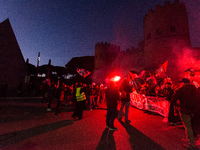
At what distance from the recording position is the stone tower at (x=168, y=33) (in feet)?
63.5

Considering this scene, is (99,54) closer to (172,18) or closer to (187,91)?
(172,18)

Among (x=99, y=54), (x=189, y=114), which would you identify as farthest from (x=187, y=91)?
(x=99, y=54)

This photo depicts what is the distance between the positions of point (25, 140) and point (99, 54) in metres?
39.4

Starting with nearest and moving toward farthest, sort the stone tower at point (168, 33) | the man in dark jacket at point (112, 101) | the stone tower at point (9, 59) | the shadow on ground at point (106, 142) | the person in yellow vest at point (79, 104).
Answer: the shadow on ground at point (106, 142) → the man in dark jacket at point (112, 101) → the person in yellow vest at point (79, 104) → the stone tower at point (168, 33) → the stone tower at point (9, 59)

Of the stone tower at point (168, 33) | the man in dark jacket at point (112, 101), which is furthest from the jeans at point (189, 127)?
the stone tower at point (168, 33)

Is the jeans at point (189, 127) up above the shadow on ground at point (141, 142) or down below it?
above

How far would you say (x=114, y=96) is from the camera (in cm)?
480

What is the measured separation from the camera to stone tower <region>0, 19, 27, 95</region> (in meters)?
20.2

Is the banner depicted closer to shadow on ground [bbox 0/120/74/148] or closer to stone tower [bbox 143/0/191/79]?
shadow on ground [bbox 0/120/74/148]

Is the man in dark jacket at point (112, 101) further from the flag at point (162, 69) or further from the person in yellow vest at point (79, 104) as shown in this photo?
the flag at point (162, 69)

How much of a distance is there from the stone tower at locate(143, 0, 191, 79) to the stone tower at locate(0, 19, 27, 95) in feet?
76.5

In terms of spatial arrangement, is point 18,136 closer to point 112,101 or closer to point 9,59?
point 112,101

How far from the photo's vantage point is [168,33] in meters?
19.8

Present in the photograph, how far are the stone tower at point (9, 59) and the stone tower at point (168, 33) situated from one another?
23328mm
